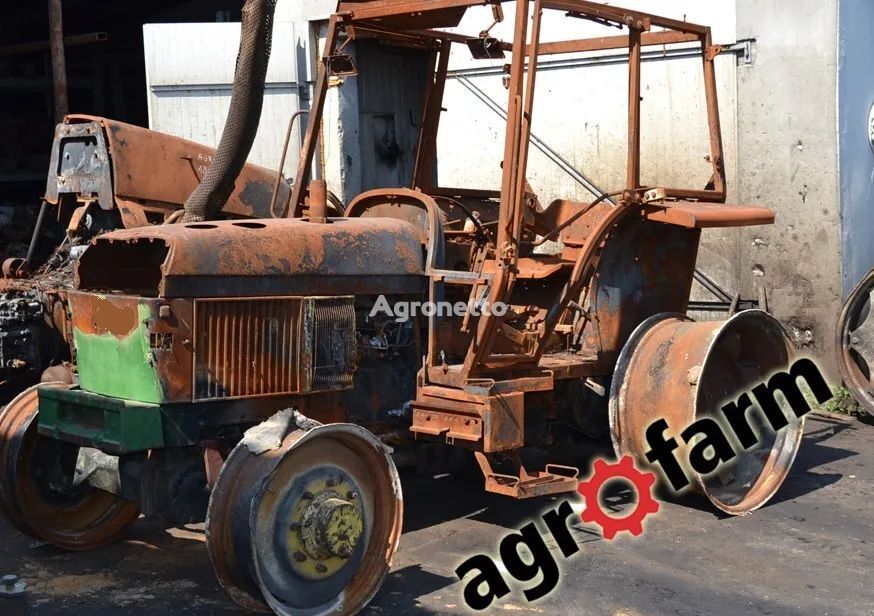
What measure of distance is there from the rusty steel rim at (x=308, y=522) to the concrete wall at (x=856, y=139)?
513 centimetres

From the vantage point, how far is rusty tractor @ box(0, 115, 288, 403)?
7.38 meters

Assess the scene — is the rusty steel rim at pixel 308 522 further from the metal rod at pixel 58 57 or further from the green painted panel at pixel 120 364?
the metal rod at pixel 58 57

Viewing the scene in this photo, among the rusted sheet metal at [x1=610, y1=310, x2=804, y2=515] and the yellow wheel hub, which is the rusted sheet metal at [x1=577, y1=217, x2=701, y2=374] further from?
the yellow wheel hub

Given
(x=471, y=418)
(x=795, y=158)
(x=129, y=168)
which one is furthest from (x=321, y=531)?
(x=795, y=158)

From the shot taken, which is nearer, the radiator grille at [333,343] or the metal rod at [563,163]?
the radiator grille at [333,343]

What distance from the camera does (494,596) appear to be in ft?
15.7

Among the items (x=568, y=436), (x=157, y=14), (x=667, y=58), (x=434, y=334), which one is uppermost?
(x=157, y=14)

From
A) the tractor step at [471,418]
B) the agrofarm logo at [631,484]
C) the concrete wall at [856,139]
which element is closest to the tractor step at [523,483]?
the tractor step at [471,418]

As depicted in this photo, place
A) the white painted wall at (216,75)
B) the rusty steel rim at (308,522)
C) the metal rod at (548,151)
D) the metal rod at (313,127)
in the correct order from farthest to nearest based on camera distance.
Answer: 1. the white painted wall at (216,75)
2. the metal rod at (548,151)
3. the metal rod at (313,127)
4. the rusty steel rim at (308,522)

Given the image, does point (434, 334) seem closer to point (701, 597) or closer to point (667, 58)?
point (701, 597)

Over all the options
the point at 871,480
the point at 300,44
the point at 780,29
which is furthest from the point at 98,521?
the point at 780,29

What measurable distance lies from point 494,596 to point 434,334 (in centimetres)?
125

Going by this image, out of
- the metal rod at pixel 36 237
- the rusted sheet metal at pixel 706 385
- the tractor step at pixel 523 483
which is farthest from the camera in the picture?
the metal rod at pixel 36 237

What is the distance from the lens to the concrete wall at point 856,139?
8.42 m
